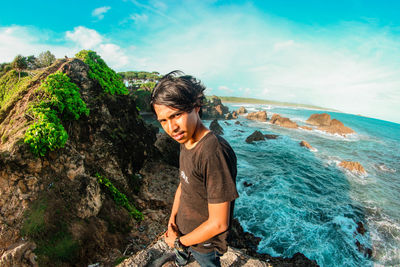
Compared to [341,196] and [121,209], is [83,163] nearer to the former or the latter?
[121,209]

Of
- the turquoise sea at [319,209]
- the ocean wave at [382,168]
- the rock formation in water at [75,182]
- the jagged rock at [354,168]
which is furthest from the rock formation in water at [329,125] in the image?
the rock formation in water at [75,182]

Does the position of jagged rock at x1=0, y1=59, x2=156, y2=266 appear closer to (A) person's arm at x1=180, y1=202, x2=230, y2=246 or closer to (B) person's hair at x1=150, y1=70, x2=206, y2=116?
(A) person's arm at x1=180, y1=202, x2=230, y2=246

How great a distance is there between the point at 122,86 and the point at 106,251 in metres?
6.80

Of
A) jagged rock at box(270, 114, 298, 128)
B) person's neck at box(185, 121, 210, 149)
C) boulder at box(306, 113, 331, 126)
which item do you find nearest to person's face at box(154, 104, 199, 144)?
person's neck at box(185, 121, 210, 149)

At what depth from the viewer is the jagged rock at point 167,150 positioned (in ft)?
30.0

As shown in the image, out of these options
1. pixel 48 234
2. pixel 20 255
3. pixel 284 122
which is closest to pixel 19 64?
pixel 48 234

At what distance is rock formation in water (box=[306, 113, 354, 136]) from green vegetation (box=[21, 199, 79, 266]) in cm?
4166

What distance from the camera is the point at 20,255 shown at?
298cm

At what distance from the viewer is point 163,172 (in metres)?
7.97

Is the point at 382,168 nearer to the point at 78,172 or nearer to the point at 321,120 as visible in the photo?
the point at 321,120

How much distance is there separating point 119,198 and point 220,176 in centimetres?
541

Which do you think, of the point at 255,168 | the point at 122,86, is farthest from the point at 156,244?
the point at 255,168

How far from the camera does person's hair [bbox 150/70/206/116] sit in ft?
4.54

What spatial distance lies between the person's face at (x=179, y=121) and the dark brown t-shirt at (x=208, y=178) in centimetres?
15
